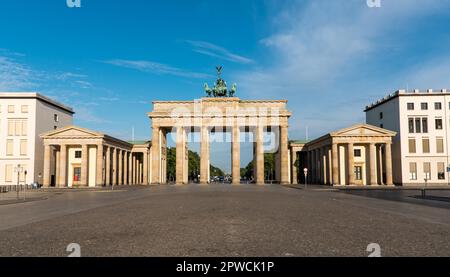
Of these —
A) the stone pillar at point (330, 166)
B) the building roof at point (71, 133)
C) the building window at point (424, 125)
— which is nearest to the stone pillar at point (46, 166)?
the building roof at point (71, 133)

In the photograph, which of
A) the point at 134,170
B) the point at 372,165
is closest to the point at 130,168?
the point at 134,170

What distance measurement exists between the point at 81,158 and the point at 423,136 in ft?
212

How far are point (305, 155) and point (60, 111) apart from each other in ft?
197

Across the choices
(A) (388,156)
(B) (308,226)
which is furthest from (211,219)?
(A) (388,156)

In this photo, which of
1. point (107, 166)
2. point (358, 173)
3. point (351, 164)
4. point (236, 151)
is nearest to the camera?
point (351, 164)

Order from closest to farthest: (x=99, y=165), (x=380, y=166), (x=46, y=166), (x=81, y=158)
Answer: (x=99, y=165), (x=46, y=166), (x=81, y=158), (x=380, y=166)

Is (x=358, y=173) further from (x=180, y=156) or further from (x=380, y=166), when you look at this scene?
(x=180, y=156)

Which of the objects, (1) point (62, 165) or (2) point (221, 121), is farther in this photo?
(2) point (221, 121)

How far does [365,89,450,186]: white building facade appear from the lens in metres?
70.2

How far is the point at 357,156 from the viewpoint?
70812mm

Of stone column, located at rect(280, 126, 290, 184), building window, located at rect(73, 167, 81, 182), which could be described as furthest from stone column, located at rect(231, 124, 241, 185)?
building window, located at rect(73, 167, 81, 182)

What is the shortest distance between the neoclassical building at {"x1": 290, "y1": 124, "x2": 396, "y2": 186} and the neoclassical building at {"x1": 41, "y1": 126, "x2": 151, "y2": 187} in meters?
39.7

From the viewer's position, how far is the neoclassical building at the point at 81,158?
66.3 meters
